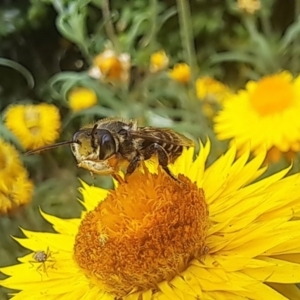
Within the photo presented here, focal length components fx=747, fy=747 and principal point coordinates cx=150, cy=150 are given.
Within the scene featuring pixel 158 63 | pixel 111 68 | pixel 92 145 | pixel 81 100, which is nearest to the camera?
pixel 92 145

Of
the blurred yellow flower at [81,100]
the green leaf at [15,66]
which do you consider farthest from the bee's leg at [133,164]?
the blurred yellow flower at [81,100]

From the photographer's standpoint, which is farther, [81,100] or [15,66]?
[81,100]

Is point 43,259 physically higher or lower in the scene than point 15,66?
lower

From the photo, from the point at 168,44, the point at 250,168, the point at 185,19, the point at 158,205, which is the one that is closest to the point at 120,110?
the point at 185,19

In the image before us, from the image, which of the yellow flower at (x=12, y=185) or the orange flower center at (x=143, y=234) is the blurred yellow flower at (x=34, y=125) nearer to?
the yellow flower at (x=12, y=185)

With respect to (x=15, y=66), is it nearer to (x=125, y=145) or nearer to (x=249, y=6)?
(x=249, y=6)

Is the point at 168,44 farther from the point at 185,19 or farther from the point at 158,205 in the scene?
the point at 158,205

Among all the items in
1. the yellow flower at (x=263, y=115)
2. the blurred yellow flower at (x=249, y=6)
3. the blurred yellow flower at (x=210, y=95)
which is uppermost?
the blurred yellow flower at (x=249, y=6)

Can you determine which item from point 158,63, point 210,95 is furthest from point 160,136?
point 158,63
